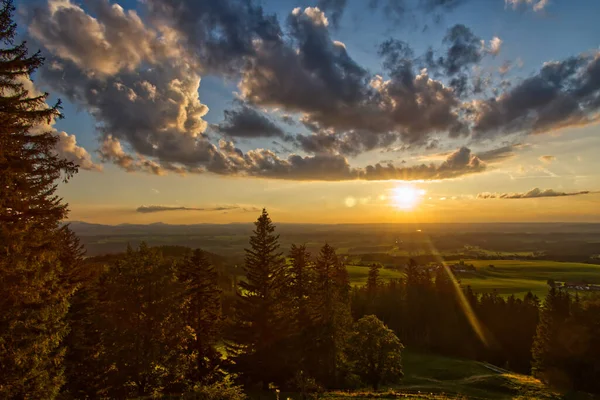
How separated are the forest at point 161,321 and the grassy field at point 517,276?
90397 mm

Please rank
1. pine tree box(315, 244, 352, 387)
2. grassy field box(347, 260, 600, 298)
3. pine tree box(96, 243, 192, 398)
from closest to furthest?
pine tree box(96, 243, 192, 398) < pine tree box(315, 244, 352, 387) < grassy field box(347, 260, 600, 298)

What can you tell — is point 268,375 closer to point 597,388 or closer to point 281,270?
point 281,270

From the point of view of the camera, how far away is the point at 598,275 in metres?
167

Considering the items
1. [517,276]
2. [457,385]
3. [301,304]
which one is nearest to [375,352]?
[301,304]

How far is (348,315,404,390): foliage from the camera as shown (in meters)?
37.5

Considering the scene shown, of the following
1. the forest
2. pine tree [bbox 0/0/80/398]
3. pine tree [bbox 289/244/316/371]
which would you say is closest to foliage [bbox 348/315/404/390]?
the forest

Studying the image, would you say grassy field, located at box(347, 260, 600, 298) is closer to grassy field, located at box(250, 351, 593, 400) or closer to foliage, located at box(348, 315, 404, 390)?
grassy field, located at box(250, 351, 593, 400)

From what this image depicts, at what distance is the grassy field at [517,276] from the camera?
137750 mm

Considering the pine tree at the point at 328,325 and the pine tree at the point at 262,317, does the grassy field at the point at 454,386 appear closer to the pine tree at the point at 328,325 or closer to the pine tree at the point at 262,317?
the pine tree at the point at 262,317

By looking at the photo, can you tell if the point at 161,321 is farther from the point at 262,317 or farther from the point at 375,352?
the point at 375,352

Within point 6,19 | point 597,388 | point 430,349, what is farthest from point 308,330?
point 430,349

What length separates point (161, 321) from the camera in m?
24.8

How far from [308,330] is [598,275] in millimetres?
195571

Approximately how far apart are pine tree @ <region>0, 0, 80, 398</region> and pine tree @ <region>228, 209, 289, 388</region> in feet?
59.5
